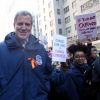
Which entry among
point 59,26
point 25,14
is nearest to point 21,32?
point 25,14

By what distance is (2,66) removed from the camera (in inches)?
156

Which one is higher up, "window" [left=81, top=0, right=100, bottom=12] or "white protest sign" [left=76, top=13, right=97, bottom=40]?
"window" [left=81, top=0, right=100, bottom=12]

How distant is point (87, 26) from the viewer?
816 centimetres

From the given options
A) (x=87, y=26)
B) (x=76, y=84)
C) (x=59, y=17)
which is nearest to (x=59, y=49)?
(x=87, y=26)

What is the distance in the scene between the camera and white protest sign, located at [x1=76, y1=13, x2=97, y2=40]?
799cm

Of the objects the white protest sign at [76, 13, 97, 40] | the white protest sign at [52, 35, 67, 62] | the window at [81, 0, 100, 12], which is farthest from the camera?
the window at [81, 0, 100, 12]

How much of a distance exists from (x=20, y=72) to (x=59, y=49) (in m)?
3.04

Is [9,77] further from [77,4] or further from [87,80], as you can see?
[77,4]

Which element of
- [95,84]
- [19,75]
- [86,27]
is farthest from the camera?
[86,27]

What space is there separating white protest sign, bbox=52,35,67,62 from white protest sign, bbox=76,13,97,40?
2.99 ft

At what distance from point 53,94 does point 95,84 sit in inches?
31.3

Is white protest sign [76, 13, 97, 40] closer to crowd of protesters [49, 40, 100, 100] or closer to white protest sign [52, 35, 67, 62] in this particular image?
white protest sign [52, 35, 67, 62]

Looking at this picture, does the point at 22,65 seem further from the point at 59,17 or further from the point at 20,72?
the point at 59,17

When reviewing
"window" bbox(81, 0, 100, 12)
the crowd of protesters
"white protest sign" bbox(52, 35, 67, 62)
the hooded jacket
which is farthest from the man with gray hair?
"window" bbox(81, 0, 100, 12)
